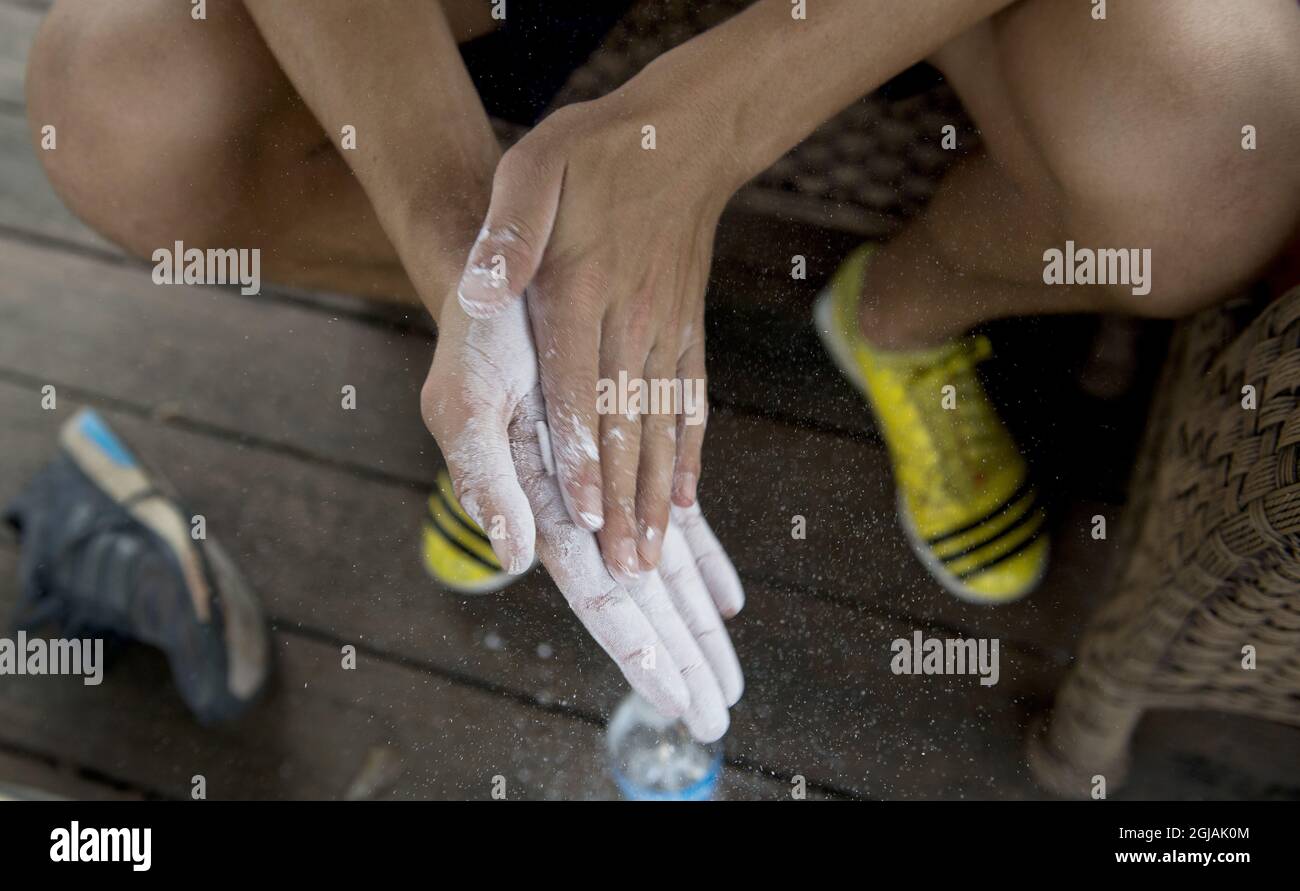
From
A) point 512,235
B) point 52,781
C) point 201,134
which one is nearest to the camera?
point 512,235

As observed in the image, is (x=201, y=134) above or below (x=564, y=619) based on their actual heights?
above

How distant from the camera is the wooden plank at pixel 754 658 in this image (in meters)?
0.62

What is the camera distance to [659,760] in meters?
0.63

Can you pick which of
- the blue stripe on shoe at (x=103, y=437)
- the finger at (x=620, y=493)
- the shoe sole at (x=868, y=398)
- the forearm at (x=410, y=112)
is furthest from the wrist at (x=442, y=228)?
the blue stripe on shoe at (x=103, y=437)

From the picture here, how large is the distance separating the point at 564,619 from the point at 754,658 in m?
0.12

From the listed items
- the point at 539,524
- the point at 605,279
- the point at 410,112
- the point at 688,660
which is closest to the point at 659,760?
the point at 688,660

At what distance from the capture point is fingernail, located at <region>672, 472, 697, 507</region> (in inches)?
22.4

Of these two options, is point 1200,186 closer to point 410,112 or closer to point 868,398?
point 868,398

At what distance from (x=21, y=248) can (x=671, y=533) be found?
0.64 meters

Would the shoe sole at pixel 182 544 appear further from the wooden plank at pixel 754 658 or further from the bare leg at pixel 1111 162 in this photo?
the bare leg at pixel 1111 162

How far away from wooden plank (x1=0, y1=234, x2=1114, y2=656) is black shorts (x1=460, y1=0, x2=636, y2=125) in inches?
5.7

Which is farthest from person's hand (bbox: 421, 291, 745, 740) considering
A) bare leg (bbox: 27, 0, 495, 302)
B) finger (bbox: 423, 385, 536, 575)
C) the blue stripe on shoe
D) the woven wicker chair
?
the blue stripe on shoe

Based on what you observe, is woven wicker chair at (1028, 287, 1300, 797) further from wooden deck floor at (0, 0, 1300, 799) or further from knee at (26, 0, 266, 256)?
knee at (26, 0, 266, 256)
